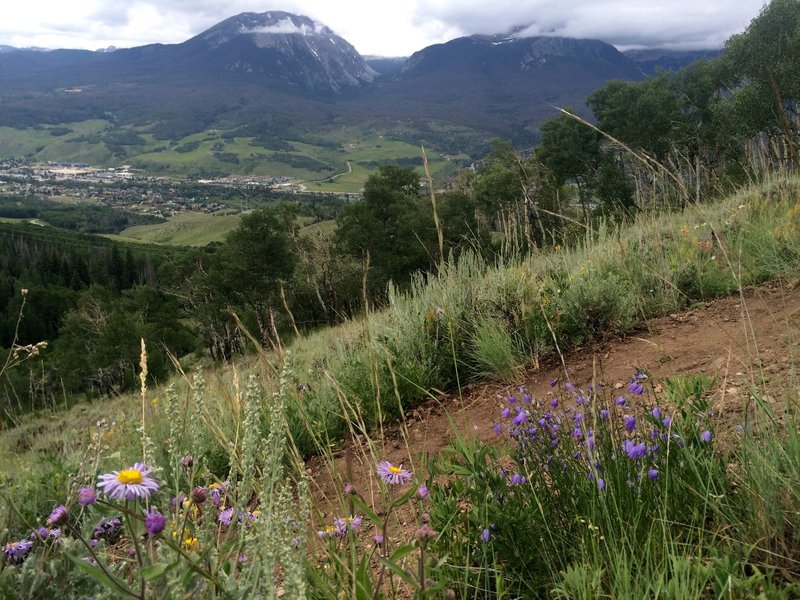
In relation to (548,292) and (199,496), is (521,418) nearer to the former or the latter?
(199,496)

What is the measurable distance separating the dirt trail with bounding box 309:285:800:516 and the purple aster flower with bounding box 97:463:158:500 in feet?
5.44

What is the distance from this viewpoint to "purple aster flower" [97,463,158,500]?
0.91m

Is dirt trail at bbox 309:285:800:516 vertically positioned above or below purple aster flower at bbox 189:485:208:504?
below

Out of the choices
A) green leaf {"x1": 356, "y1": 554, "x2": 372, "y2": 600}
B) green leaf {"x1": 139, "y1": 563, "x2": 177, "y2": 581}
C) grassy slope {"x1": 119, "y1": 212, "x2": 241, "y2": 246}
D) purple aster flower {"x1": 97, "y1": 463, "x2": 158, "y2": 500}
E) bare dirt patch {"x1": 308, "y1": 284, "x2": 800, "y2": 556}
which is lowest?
grassy slope {"x1": 119, "y1": 212, "x2": 241, "y2": 246}

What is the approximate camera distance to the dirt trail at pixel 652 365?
2689 millimetres

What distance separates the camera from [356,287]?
1308 inches

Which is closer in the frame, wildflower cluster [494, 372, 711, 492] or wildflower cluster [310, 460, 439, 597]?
wildflower cluster [310, 460, 439, 597]

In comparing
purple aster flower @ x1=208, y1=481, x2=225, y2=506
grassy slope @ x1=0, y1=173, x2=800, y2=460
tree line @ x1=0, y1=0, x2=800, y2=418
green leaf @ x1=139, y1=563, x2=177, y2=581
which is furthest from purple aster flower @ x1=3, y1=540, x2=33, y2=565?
tree line @ x1=0, y1=0, x2=800, y2=418

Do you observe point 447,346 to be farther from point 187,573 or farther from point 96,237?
point 96,237

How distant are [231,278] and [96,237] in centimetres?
9754

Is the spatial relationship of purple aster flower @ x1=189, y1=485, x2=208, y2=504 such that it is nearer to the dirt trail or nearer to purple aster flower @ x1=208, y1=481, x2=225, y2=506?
purple aster flower @ x1=208, y1=481, x2=225, y2=506

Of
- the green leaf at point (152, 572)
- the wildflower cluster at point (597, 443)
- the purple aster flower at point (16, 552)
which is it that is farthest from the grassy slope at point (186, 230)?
the green leaf at point (152, 572)

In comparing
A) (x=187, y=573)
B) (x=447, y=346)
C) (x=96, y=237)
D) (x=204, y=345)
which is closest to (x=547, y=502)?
(x=187, y=573)

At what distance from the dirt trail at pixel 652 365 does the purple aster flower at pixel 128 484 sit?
1658mm
